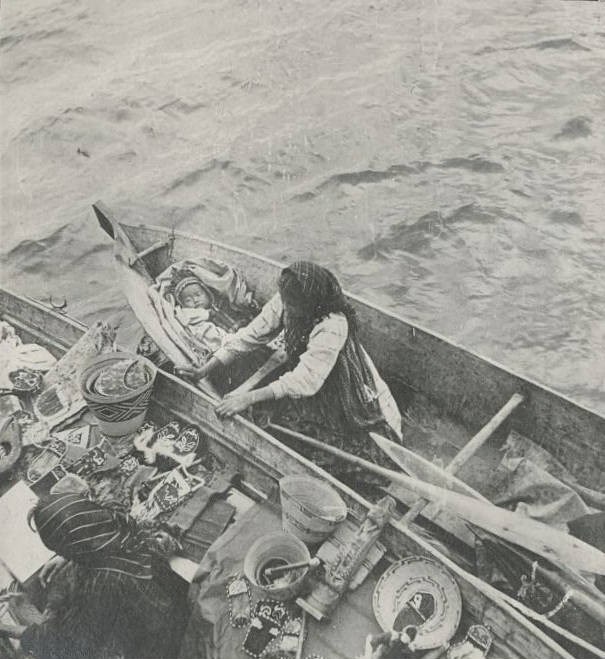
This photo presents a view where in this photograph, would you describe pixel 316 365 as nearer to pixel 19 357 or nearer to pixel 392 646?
pixel 392 646

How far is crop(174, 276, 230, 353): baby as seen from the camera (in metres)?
4.85

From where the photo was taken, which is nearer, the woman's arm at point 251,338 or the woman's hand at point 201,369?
the woman's arm at point 251,338

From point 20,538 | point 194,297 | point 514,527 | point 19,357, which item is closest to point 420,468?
point 514,527

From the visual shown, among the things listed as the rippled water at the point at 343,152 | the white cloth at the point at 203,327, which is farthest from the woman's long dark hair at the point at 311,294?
the rippled water at the point at 343,152

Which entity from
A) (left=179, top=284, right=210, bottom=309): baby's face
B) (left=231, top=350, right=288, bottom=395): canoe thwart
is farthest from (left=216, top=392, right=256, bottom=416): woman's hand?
(left=179, top=284, right=210, bottom=309): baby's face

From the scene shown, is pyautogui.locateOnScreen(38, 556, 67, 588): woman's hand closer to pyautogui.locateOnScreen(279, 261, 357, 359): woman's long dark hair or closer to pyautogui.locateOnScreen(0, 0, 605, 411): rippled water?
pyautogui.locateOnScreen(279, 261, 357, 359): woman's long dark hair

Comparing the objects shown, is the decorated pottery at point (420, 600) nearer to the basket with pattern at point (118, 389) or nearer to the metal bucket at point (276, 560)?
the metal bucket at point (276, 560)

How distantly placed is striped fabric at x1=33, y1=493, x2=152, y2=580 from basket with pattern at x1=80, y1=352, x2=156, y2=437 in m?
0.64

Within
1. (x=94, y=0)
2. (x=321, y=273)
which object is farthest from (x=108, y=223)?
(x=94, y=0)

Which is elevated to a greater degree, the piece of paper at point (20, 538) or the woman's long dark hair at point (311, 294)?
the woman's long dark hair at point (311, 294)

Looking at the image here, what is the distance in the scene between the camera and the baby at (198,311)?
4.85 m

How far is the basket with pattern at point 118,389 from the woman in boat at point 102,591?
67 centimetres

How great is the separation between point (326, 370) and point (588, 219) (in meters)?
5.07

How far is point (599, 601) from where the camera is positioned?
3.31m
